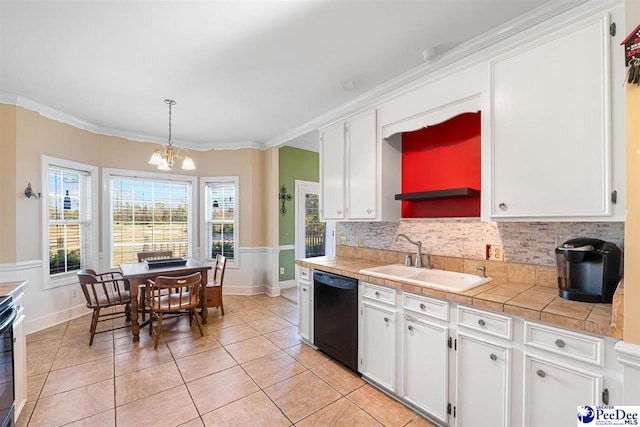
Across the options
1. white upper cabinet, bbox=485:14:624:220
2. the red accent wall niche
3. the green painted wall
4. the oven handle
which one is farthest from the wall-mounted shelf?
the green painted wall

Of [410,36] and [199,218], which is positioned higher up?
[410,36]

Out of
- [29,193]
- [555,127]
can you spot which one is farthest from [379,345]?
[29,193]

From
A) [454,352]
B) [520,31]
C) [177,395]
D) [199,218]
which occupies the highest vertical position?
[520,31]

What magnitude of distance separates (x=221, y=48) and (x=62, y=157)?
9.80 ft

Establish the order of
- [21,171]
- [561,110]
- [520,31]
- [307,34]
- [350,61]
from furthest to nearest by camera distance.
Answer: [21,171] < [350,61] < [307,34] < [520,31] < [561,110]

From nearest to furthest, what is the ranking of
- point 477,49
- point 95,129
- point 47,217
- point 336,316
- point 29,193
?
point 477,49 < point 336,316 < point 29,193 < point 47,217 < point 95,129

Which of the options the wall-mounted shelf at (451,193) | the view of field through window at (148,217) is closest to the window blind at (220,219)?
the view of field through window at (148,217)

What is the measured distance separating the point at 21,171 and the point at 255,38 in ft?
10.5

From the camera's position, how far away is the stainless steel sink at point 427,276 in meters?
2.09

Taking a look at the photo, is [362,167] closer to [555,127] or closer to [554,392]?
[555,127]

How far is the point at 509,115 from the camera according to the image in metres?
1.77

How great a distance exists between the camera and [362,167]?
276 centimetres

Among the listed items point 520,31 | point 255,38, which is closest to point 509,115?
point 520,31

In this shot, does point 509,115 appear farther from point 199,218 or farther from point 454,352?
point 199,218
